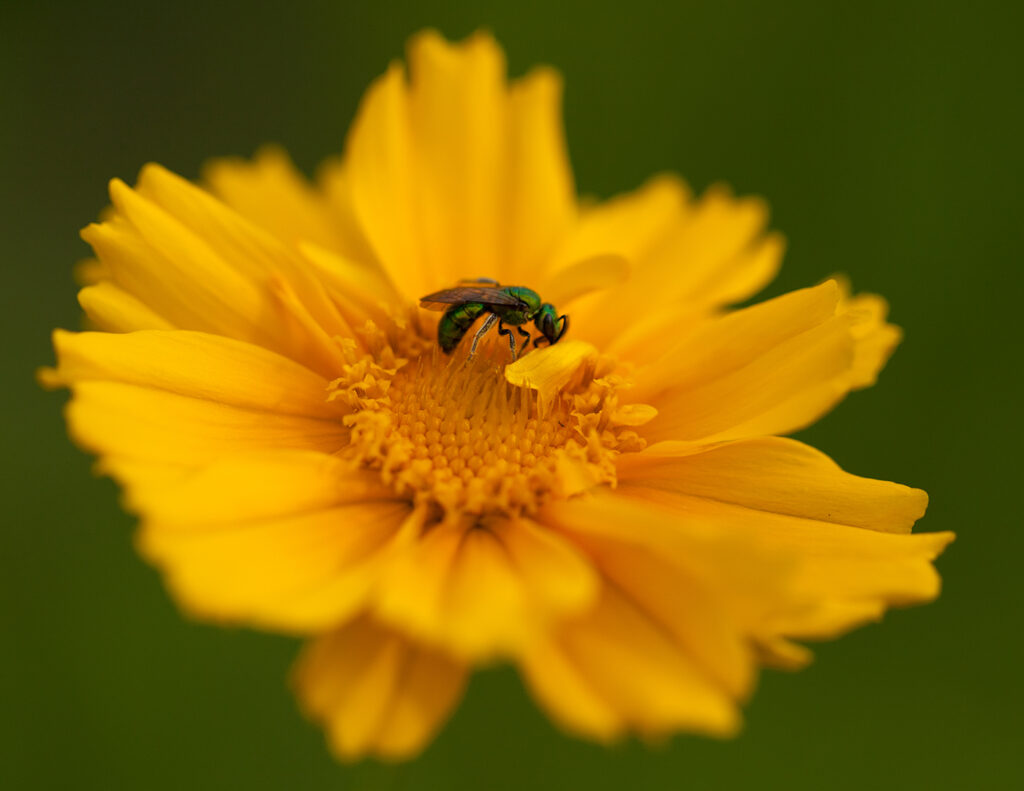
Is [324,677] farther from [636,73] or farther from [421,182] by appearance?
[636,73]

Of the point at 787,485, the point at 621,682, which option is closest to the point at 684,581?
the point at 621,682

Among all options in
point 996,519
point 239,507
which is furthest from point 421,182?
point 996,519

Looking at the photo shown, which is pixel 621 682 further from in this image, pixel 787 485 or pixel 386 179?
pixel 386 179

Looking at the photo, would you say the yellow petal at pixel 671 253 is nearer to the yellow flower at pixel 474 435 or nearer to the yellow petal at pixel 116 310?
the yellow flower at pixel 474 435

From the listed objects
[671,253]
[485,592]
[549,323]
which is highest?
[671,253]

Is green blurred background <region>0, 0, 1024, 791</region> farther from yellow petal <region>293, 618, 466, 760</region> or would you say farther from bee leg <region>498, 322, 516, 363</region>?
bee leg <region>498, 322, 516, 363</region>

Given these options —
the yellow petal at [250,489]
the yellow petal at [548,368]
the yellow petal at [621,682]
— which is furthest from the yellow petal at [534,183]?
the yellow petal at [621,682]
